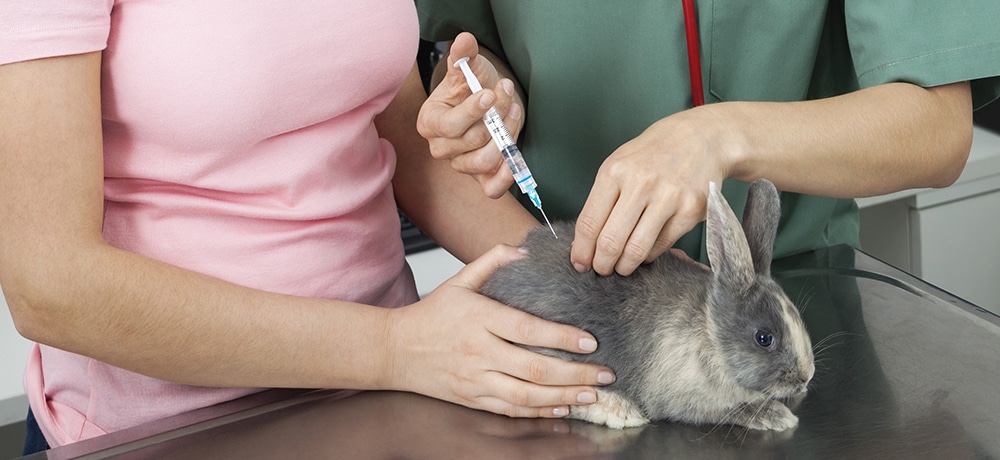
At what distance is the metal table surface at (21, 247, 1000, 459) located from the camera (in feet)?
3.12

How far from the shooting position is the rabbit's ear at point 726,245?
98 centimetres

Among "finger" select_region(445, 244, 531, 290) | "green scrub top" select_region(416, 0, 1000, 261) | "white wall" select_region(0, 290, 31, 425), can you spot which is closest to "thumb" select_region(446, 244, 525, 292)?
"finger" select_region(445, 244, 531, 290)

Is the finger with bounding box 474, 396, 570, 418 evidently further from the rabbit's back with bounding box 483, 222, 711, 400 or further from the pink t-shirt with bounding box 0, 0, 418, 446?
the pink t-shirt with bounding box 0, 0, 418, 446

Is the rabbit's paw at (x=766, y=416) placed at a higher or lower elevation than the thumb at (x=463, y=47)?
lower

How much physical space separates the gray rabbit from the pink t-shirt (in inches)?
9.2

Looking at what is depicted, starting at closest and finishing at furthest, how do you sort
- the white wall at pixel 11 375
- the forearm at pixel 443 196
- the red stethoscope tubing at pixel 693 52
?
the red stethoscope tubing at pixel 693 52 < the forearm at pixel 443 196 < the white wall at pixel 11 375

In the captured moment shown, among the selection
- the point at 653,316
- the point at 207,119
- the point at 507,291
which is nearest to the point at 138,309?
the point at 207,119

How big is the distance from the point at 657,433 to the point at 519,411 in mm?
148

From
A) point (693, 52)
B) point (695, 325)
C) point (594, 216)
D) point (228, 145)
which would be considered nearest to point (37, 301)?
point (228, 145)

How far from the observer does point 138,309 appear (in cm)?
97

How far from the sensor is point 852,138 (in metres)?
A: 1.08

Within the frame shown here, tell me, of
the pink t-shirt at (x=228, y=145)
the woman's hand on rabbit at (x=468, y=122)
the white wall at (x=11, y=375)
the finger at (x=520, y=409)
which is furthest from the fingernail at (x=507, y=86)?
the white wall at (x=11, y=375)

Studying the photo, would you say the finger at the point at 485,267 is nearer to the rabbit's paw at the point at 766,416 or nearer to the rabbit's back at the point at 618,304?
the rabbit's back at the point at 618,304

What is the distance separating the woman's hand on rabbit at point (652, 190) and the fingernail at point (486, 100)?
0.54ft
